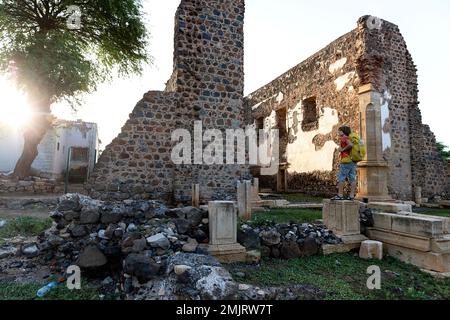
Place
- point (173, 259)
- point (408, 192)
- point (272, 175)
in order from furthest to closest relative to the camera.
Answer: point (272, 175) → point (408, 192) → point (173, 259)

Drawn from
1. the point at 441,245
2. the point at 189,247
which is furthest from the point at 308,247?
the point at 189,247

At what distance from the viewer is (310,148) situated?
13977mm

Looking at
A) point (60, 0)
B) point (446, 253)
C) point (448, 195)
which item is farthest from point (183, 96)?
point (448, 195)

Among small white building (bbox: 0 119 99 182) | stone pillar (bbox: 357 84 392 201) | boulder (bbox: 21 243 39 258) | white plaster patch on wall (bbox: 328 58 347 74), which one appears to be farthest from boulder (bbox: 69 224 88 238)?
small white building (bbox: 0 119 99 182)

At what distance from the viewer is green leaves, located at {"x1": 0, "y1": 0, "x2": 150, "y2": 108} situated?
10906 millimetres

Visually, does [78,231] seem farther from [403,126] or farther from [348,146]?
[403,126]

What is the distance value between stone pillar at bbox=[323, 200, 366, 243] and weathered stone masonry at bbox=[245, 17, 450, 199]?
265 inches

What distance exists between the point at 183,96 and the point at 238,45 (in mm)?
2399

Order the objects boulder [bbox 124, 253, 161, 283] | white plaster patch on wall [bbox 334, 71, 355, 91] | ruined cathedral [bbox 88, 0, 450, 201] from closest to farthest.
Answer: boulder [bbox 124, 253, 161, 283] < ruined cathedral [bbox 88, 0, 450, 201] < white plaster patch on wall [bbox 334, 71, 355, 91]

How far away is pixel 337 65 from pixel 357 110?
97.1 inches

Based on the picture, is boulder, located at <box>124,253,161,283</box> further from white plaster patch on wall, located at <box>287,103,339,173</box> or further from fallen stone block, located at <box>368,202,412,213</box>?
white plaster patch on wall, located at <box>287,103,339,173</box>

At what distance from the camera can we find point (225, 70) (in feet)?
27.7

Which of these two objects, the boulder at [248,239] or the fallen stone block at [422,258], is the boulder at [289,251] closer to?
the boulder at [248,239]

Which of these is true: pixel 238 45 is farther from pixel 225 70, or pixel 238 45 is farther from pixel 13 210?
pixel 13 210
